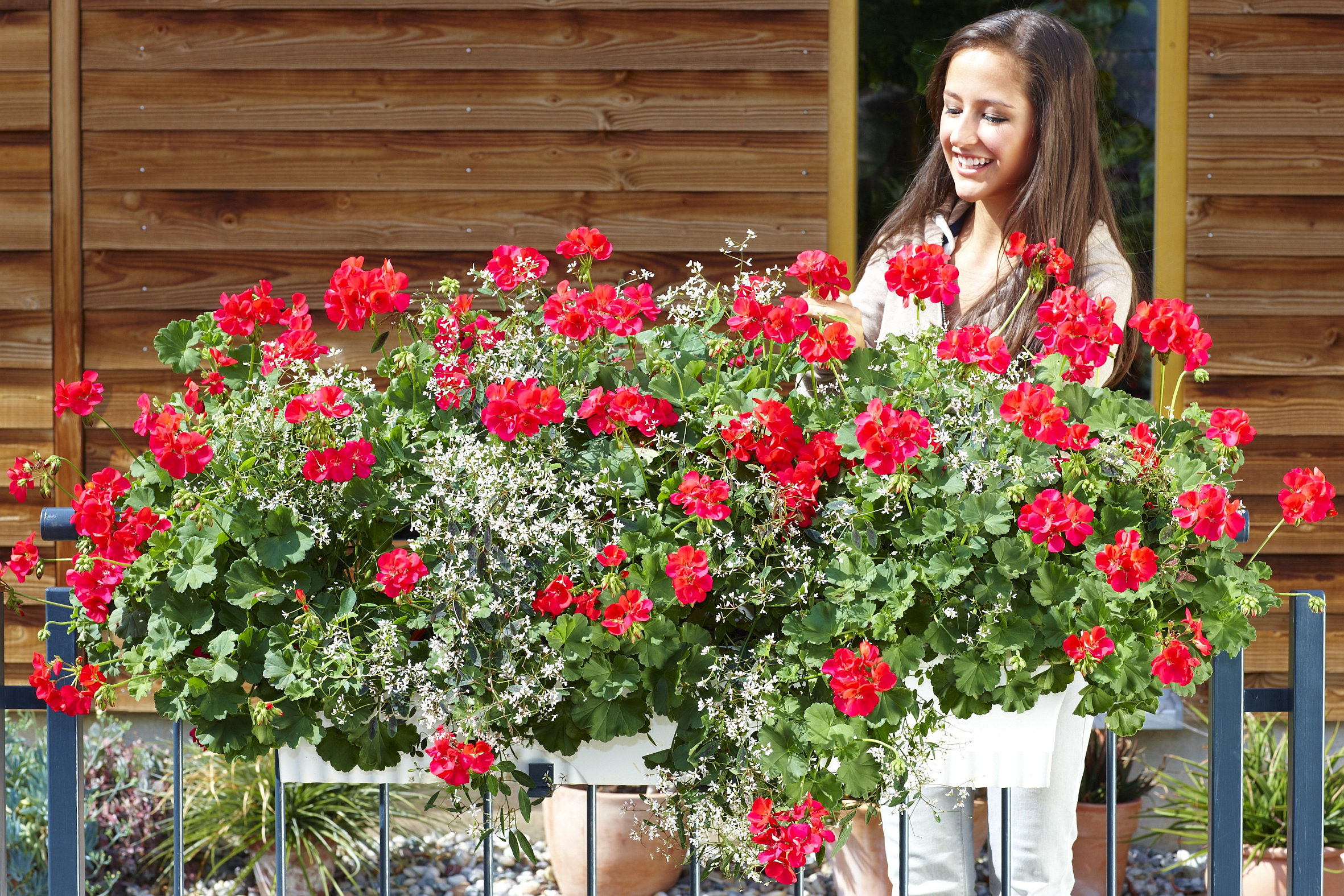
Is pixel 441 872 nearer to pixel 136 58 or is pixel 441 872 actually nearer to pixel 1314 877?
pixel 1314 877

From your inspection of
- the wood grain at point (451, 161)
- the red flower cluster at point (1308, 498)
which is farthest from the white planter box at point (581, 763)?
the wood grain at point (451, 161)

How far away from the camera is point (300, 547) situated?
4.06 ft

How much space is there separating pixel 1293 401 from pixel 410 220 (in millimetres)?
2548

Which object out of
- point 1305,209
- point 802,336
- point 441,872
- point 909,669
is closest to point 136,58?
point 441,872

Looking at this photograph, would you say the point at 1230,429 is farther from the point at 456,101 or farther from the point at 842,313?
the point at 456,101

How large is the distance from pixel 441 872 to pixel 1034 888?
74.0 inches

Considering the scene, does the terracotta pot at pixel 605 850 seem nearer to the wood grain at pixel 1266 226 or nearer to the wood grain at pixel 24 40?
the wood grain at pixel 1266 226

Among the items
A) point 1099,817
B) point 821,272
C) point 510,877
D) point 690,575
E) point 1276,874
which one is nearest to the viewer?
point 690,575

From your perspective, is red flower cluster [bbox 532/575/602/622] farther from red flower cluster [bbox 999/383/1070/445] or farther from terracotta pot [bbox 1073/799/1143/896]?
terracotta pot [bbox 1073/799/1143/896]

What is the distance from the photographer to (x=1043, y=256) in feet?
4.54

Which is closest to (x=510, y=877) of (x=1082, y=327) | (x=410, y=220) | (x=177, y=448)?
(x=410, y=220)

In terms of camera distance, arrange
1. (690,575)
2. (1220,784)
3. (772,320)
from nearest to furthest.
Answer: (690,575), (772,320), (1220,784)

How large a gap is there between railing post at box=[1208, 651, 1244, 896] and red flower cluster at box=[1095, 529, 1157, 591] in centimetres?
43

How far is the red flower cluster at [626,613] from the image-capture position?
1.14 metres
